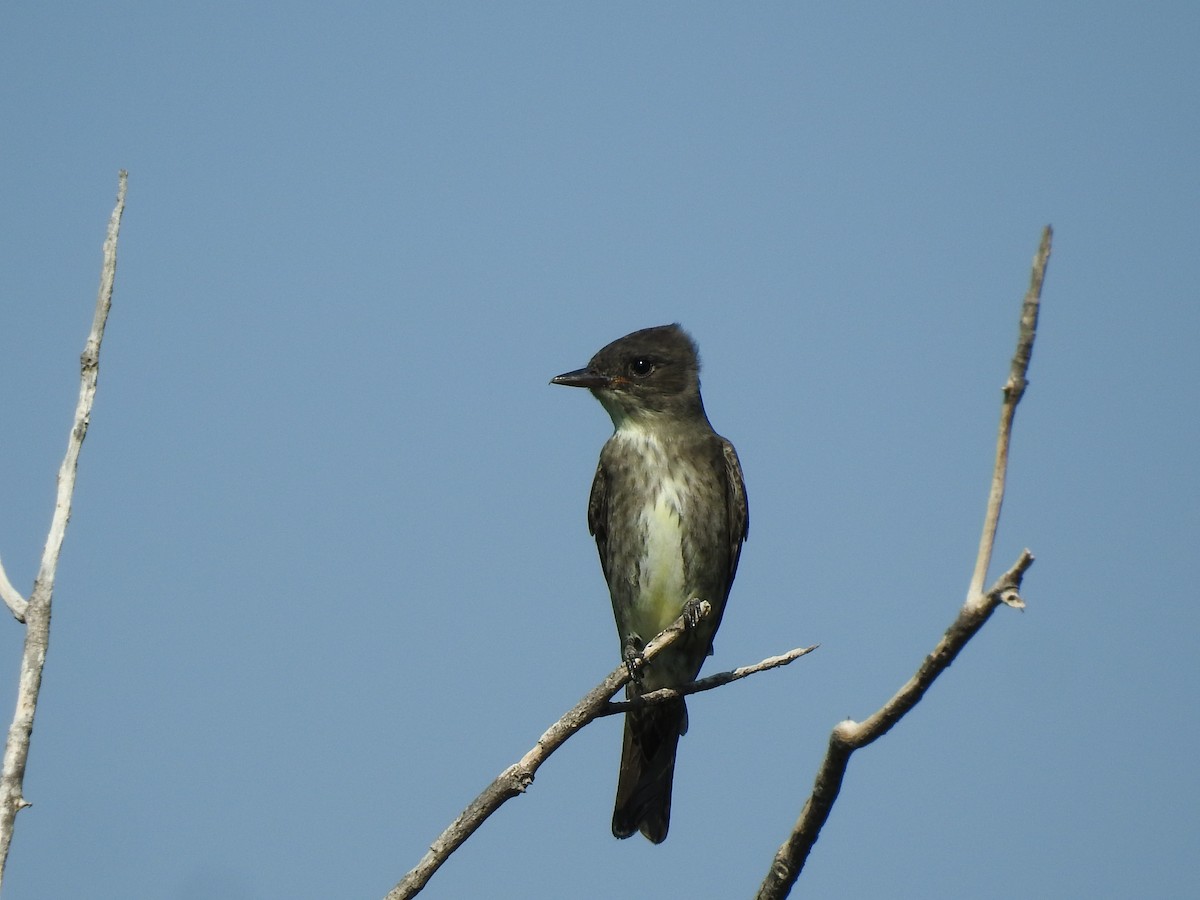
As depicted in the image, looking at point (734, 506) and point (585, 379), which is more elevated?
point (585, 379)

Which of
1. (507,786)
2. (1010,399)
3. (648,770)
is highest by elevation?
(1010,399)

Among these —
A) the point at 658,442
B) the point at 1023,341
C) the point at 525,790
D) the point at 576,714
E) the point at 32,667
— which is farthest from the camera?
the point at 658,442

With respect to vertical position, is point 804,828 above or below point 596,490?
below

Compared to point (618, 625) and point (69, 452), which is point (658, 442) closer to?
point (618, 625)

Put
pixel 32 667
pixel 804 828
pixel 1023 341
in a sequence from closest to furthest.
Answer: pixel 1023 341 < pixel 804 828 < pixel 32 667

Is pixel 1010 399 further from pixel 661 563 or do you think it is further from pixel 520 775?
pixel 661 563

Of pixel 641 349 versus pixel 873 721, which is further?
pixel 641 349

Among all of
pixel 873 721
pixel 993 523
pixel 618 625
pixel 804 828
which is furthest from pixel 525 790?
pixel 618 625

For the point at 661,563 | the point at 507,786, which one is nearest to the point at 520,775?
the point at 507,786
